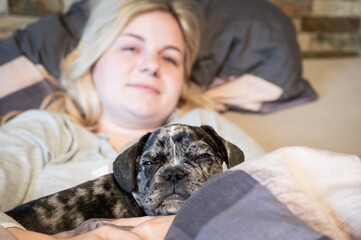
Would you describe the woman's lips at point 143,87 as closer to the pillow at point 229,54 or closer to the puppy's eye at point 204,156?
the puppy's eye at point 204,156

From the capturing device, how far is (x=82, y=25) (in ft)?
6.46

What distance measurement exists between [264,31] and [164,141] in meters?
1.42

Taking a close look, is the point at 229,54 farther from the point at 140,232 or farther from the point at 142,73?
the point at 140,232

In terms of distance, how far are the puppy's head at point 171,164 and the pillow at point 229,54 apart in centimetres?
101

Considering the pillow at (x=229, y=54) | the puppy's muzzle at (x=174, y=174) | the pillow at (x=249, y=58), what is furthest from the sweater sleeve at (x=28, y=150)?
the pillow at (x=249, y=58)

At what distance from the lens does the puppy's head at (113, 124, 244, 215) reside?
2.42 feet

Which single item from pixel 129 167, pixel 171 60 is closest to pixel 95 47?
pixel 171 60

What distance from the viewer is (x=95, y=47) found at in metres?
1.64

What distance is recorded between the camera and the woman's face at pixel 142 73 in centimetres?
119

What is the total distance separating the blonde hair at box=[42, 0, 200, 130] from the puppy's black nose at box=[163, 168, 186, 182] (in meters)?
0.80

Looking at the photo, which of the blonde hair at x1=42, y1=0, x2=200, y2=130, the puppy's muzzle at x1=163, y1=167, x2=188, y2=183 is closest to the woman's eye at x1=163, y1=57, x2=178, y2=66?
the blonde hair at x1=42, y1=0, x2=200, y2=130

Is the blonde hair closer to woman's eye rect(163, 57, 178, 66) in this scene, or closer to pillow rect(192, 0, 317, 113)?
pillow rect(192, 0, 317, 113)

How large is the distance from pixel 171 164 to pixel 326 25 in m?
2.41

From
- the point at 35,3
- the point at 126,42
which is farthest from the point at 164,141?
the point at 35,3
